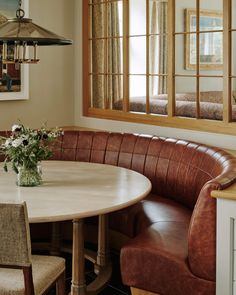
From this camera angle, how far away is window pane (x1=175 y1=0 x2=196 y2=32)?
749 centimetres

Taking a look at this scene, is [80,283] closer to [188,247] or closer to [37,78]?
[188,247]

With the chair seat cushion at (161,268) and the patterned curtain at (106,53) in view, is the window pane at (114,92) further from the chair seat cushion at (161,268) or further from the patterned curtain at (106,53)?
the chair seat cushion at (161,268)

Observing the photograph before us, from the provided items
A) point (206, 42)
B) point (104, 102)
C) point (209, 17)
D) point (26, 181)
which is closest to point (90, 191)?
point (26, 181)

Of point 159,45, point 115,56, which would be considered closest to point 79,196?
point 115,56

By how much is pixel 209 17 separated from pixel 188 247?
5491mm

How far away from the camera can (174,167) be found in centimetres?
414

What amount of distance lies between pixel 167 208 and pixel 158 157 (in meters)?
0.55

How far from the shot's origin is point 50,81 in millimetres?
5426

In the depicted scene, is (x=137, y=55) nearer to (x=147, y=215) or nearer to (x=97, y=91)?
(x=97, y=91)

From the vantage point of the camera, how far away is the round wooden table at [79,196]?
2.94m

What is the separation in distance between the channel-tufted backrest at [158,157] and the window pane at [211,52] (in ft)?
10.3

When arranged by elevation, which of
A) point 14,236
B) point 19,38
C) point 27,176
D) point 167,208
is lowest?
point 167,208

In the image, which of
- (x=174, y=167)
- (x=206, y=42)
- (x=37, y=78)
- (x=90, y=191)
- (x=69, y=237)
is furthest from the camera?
(x=206, y=42)

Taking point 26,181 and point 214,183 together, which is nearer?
point 214,183
